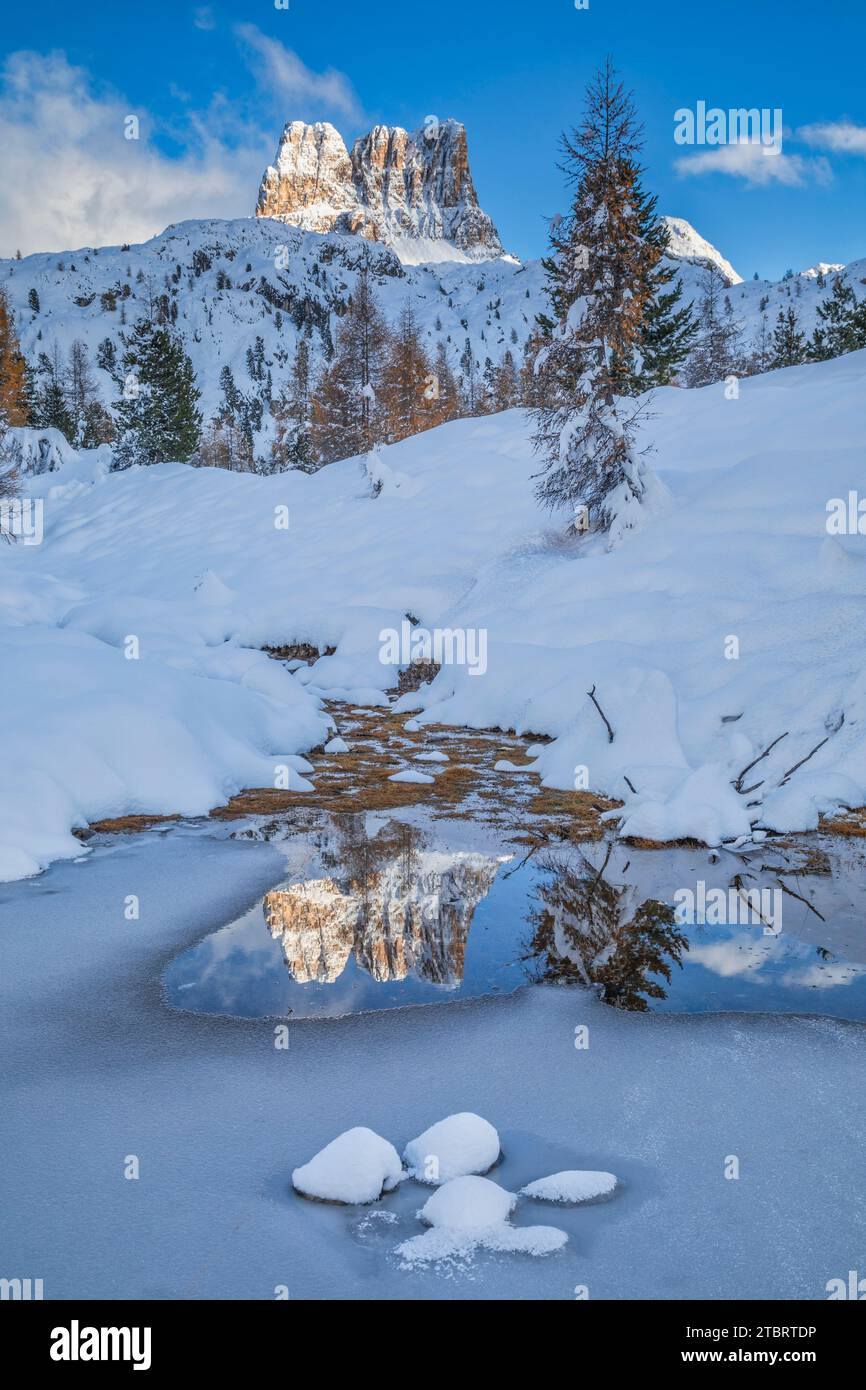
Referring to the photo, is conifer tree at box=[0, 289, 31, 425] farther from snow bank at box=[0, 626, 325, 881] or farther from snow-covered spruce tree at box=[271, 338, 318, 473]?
snow bank at box=[0, 626, 325, 881]

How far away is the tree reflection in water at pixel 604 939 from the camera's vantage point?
5098 mm

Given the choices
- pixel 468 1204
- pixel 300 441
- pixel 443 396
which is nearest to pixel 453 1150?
pixel 468 1204

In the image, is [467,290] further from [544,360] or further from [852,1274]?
[852,1274]

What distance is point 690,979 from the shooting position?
5105 millimetres

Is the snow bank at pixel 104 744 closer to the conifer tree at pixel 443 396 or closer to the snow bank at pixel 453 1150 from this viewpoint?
the snow bank at pixel 453 1150

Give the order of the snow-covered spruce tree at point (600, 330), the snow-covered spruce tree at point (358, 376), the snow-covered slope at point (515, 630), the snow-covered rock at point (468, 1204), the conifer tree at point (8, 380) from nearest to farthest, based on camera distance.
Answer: the snow-covered rock at point (468, 1204) < the snow-covered slope at point (515, 630) < the snow-covered spruce tree at point (600, 330) < the snow-covered spruce tree at point (358, 376) < the conifer tree at point (8, 380)

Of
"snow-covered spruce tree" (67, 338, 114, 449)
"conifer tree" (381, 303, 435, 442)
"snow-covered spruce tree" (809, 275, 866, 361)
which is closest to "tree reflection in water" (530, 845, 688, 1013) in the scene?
"snow-covered spruce tree" (809, 275, 866, 361)

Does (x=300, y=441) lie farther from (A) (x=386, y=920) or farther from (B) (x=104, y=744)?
(A) (x=386, y=920)

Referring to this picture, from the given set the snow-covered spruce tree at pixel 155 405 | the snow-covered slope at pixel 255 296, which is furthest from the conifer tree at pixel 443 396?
the snow-covered slope at pixel 255 296

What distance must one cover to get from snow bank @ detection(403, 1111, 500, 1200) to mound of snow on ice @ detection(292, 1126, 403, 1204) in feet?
0.31

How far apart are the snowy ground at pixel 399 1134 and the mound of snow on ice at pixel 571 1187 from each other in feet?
0.15
